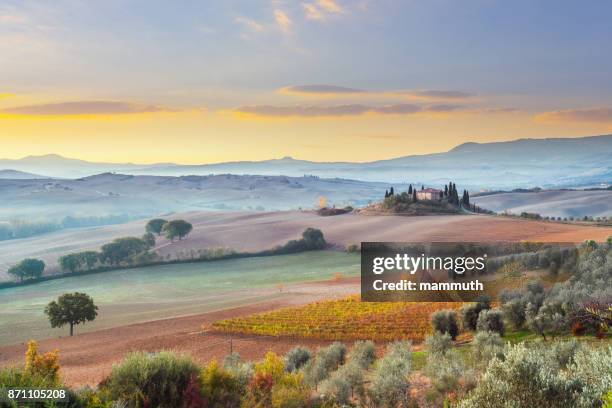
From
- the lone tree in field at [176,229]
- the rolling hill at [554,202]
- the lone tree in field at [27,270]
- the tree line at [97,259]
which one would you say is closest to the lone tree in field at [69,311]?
the tree line at [97,259]

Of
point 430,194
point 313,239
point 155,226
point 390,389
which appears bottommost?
point 313,239

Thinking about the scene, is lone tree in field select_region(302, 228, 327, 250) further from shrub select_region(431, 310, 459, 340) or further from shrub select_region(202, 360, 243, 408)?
shrub select_region(202, 360, 243, 408)

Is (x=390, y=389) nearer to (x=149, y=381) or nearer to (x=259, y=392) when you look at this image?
(x=259, y=392)

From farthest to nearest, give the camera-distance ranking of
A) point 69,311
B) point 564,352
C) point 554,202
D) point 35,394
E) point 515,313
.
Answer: point 554,202 → point 69,311 → point 515,313 → point 564,352 → point 35,394

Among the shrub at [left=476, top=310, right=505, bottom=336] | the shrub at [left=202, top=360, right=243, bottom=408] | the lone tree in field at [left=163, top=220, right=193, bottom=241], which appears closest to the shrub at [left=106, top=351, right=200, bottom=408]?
the shrub at [left=202, top=360, right=243, bottom=408]

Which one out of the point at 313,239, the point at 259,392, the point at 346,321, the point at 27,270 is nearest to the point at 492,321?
the point at 346,321

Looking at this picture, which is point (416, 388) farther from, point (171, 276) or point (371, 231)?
point (371, 231)

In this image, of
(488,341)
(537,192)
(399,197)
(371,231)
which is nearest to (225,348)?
(488,341)
